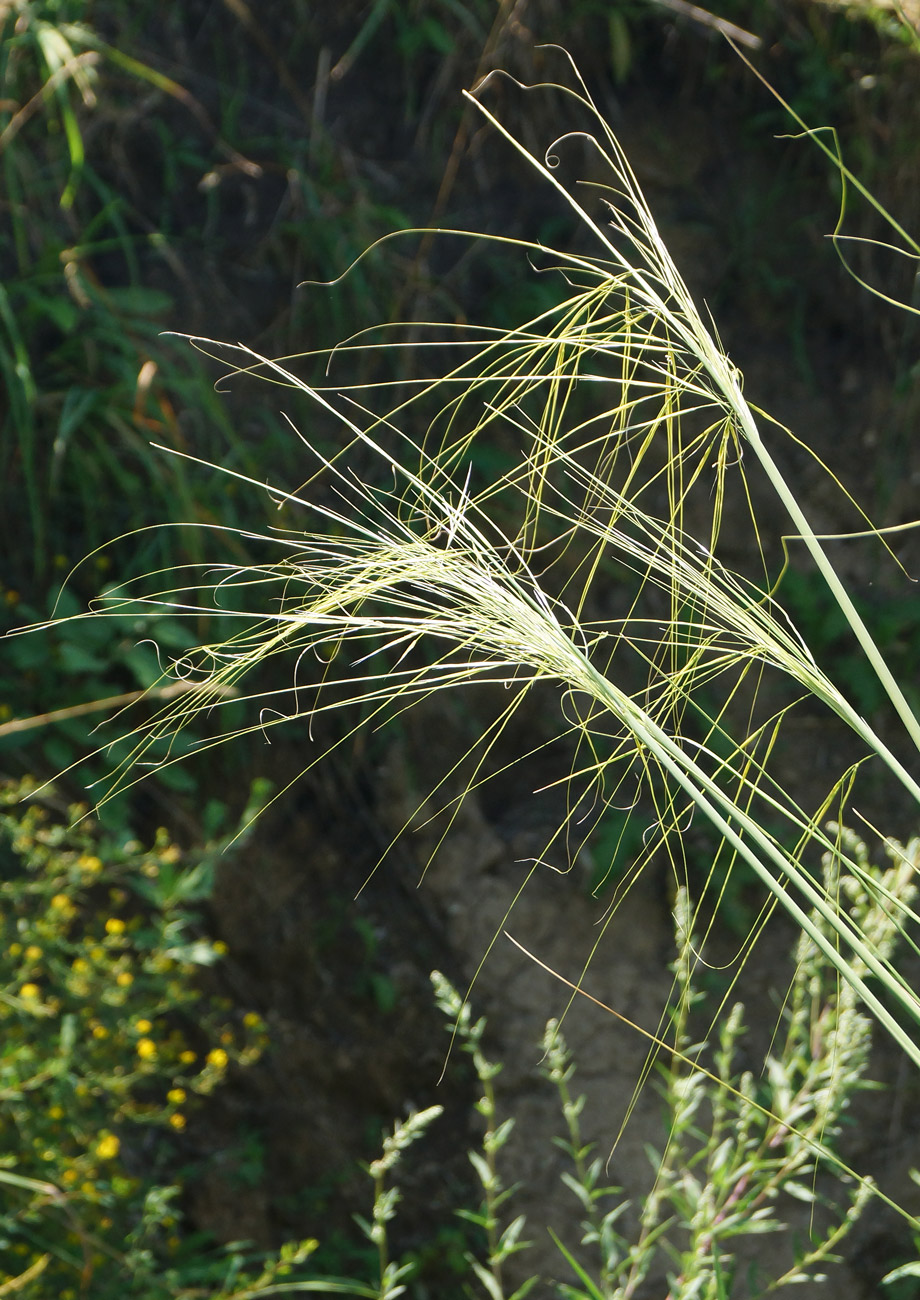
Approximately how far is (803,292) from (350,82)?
1.12m

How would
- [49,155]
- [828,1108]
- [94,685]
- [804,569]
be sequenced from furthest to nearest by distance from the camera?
[804,569]
[49,155]
[94,685]
[828,1108]

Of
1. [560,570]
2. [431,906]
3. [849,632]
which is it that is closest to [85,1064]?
[431,906]

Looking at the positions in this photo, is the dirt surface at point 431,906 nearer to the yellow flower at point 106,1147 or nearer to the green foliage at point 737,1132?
the yellow flower at point 106,1147

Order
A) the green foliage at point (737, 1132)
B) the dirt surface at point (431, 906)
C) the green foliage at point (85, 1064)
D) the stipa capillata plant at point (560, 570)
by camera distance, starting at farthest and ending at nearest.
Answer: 1. the dirt surface at point (431, 906)
2. the green foliage at point (85, 1064)
3. the green foliage at point (737, 1132)
4. the stipa capillata plant at point (560, 570)

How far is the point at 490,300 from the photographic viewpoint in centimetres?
249

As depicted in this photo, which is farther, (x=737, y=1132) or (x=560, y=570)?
(x=560, y=570)

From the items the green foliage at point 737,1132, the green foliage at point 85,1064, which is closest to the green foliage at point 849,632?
the green foliage at point 737,1132

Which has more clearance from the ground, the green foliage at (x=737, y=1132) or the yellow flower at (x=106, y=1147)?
the green foliage at (x=737, y=1132)

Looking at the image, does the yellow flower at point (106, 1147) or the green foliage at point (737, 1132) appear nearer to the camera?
the green foliage at point (737, 1132)

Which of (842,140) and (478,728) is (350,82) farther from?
(478,728)

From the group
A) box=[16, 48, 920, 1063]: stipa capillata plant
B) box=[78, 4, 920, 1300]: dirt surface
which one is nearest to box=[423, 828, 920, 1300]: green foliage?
box=[16, 48, 920, 1063]: stipa capillata plant

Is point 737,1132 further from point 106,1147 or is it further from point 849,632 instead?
point 849,632

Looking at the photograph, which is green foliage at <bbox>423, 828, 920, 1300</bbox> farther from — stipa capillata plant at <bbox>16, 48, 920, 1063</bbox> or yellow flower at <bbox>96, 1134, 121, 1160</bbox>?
yellow flower at <bbox>96, 1134, 121, 1160</bbox>

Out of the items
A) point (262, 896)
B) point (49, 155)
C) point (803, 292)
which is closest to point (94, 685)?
point (262, 896)
